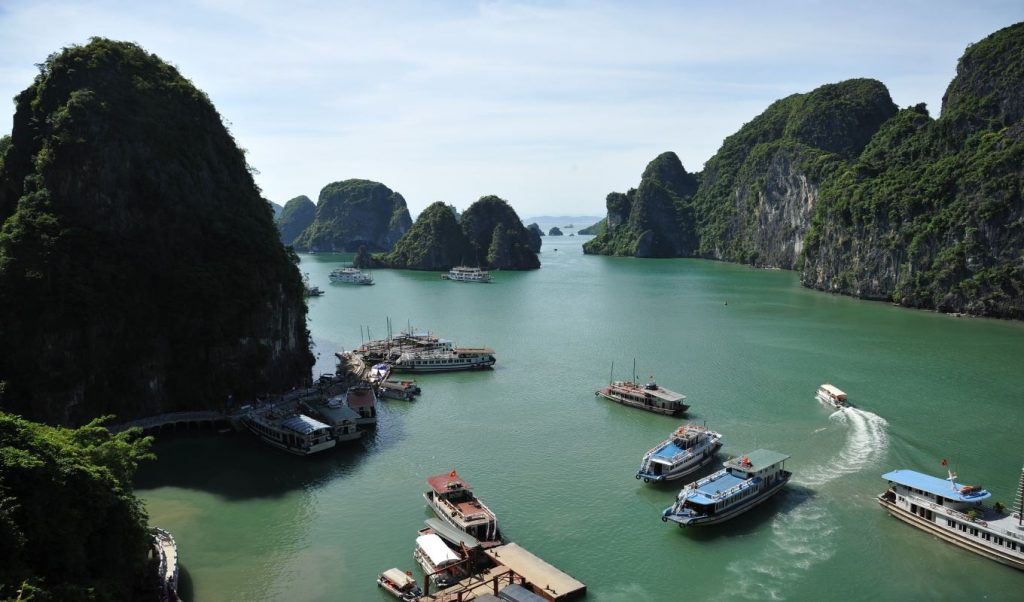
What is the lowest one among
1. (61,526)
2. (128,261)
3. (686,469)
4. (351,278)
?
(686,469)

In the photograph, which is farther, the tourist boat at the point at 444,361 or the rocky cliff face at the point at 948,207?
the rocky cliff face at the point at 948,207

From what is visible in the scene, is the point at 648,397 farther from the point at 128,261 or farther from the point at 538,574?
the point at 128,261

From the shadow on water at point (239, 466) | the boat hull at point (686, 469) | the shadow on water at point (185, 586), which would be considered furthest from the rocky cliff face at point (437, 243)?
the shadow on water at point (185, 586)

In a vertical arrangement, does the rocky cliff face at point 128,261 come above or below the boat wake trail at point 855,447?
above

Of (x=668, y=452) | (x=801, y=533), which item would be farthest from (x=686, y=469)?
(x=801, y=533)

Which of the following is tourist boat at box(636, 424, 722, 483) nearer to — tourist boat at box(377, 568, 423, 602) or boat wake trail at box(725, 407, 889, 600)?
boat wake trail at box(725, 407, 889, 600)

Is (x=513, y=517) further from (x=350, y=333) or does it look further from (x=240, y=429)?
(x=350, y=333)

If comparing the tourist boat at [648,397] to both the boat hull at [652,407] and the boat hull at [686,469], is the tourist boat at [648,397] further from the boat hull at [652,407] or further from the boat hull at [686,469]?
the boat hull at [686,469]
